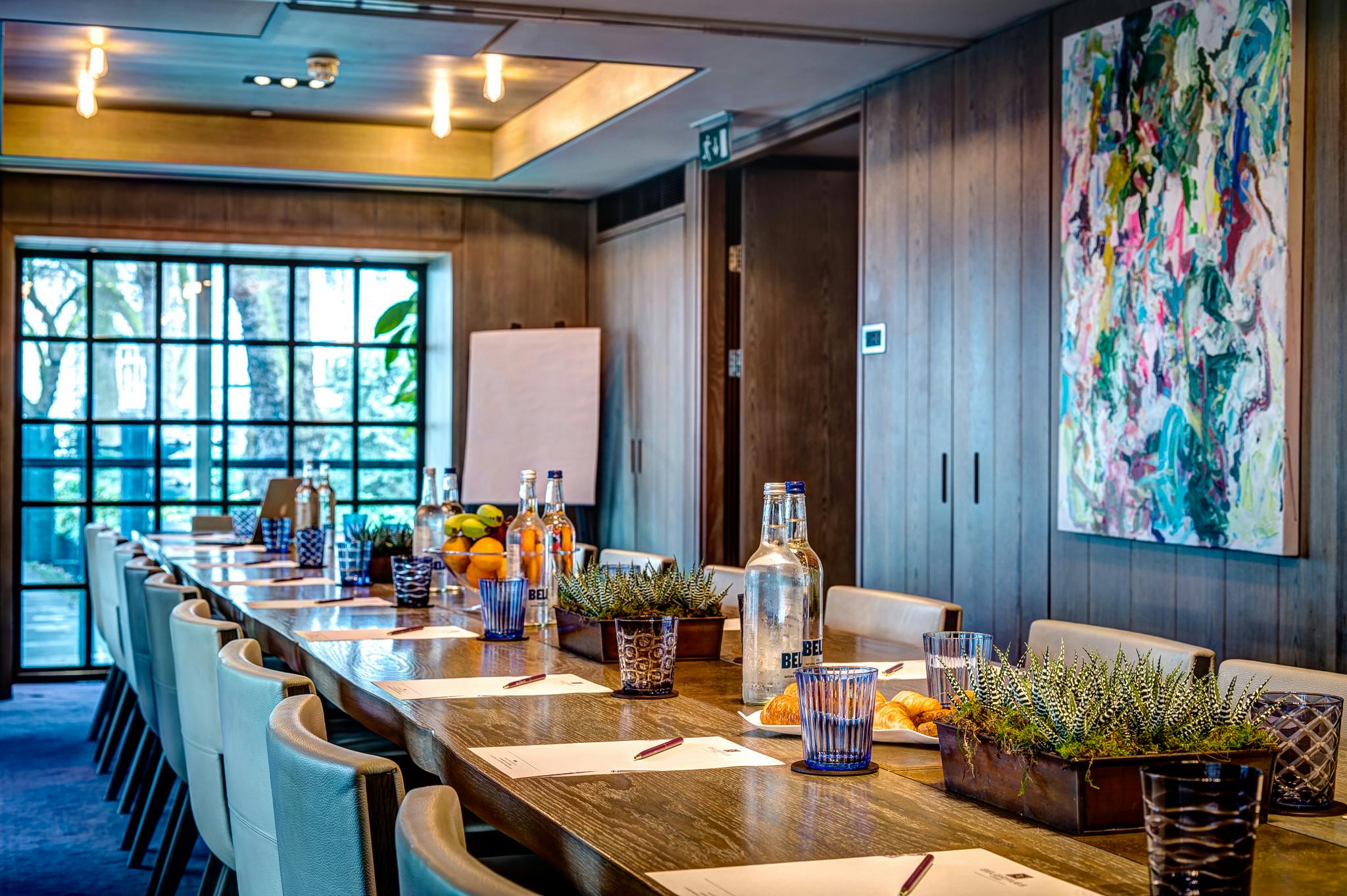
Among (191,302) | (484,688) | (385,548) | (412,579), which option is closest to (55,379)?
(191,302)

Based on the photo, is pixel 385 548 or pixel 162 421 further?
pixel 162 421

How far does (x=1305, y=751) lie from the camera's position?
1.44 metres

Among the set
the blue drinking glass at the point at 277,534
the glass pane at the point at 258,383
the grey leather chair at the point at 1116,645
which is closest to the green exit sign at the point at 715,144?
the blue drinking glass at the point at 277,534

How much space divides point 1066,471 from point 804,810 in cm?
323

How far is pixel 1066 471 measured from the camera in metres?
4.42

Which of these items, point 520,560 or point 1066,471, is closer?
point 520,560

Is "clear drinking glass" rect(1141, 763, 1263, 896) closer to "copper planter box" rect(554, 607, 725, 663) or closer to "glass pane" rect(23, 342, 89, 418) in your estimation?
"copper planter box" rect(554, 607, 725, 663)

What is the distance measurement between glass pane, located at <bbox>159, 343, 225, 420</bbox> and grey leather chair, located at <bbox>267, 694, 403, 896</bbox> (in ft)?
23.5

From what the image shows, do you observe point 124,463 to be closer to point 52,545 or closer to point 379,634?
point 52,545

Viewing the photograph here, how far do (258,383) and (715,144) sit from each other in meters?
3.46

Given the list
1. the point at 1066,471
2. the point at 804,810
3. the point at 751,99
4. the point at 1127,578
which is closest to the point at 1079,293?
the point at 1066,471

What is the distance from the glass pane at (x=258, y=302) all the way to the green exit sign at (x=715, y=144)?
10.2 ft

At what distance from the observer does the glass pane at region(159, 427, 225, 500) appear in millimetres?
8148

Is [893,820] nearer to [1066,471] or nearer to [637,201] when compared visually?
[1066,471]
